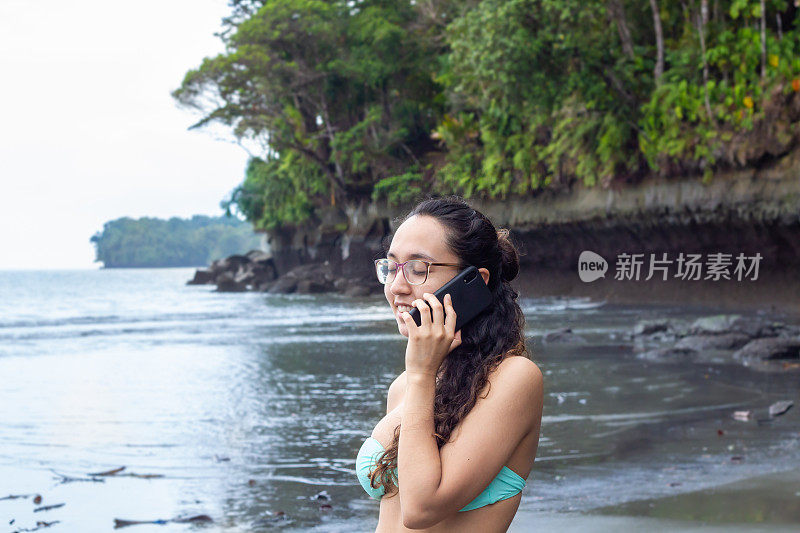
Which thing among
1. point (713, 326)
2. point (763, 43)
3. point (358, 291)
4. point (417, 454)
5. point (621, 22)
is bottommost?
point (358, 291)

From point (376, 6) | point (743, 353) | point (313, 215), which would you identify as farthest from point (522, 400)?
point (313, 215)

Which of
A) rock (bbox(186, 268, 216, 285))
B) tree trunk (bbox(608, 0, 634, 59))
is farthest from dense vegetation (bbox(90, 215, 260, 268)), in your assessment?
tree trunk (bbox(608, 0, 634, 59))

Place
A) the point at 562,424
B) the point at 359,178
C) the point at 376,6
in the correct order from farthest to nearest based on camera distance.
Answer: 1. the point at 359,178
2. the point at 376,6
3. the point at 562,424

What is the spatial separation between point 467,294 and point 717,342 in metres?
12.5

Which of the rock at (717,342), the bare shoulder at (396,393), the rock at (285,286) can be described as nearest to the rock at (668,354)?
the rock at (717,342)

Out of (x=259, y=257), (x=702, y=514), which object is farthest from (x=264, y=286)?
(x=702, y=514)

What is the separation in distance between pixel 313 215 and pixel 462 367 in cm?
4396

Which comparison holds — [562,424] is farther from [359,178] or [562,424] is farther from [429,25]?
[359,178]

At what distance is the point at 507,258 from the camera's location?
6.97 ft

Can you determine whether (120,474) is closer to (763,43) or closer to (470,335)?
(470,335)

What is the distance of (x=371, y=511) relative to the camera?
222 inches

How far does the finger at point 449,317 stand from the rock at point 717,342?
12.3m

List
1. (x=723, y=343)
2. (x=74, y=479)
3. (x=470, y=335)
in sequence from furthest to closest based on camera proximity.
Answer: (x=723, y=343) < (x=74, y=479) < (x=470, y=335)

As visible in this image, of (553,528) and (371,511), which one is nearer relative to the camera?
(553,528)
